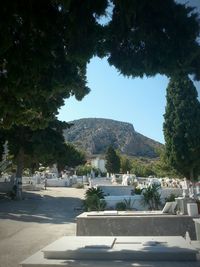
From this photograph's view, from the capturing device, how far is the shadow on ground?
65.6 feet

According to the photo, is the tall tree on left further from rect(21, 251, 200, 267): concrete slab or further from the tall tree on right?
the tall tree on right

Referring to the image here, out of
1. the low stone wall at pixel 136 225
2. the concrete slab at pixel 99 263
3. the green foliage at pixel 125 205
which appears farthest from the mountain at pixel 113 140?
the concrete slab at pixel 99 263

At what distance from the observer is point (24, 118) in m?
11.0

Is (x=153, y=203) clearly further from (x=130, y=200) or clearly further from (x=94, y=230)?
(x=94, y=230)

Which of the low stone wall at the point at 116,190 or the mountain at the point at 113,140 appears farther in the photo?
the mountain at the point at 113,140

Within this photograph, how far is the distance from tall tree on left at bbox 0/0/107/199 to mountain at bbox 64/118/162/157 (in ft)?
536

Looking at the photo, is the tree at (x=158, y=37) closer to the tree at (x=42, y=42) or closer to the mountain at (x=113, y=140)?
the tree at (x=42, y=42)

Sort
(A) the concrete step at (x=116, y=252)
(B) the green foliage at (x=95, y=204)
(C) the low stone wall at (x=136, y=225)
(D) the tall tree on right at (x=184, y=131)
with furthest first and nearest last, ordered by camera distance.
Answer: (D) the tall tree on right at (x=184, y=131)
(B) the green foliage at (x=95, y=204)
(C) the low stone wall at (x=136, y=225)
(A) the concrete step at (x=116, y=252)

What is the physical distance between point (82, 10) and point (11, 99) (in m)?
2.97

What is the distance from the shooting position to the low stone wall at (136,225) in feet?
42.1

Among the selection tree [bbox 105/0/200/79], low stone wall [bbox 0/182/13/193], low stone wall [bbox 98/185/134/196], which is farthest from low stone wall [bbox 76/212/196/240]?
low stone wall [bbox 0/182/13/193]

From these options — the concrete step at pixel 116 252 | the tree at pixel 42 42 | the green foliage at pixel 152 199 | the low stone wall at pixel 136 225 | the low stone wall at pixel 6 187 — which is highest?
the tree at pixel 42 42

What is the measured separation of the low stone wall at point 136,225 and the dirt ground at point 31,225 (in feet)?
5.70

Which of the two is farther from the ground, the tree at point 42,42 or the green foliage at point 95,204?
the tree at point 42,42
